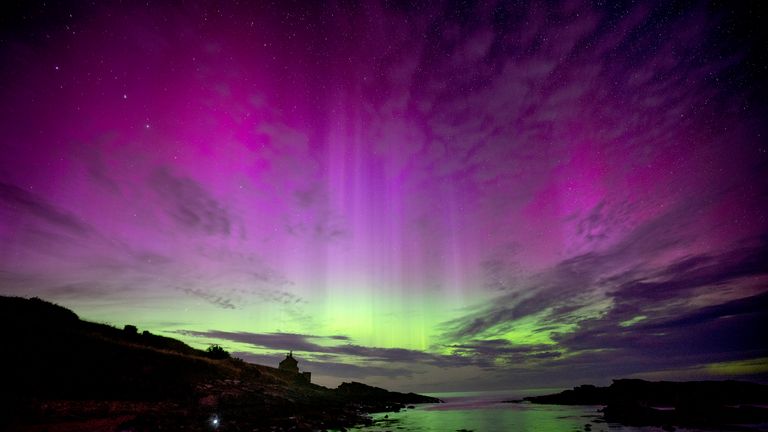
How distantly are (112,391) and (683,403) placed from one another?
6952 centimetres

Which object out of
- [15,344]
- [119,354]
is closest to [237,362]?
[119,354]

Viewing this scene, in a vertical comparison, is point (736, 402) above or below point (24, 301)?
below

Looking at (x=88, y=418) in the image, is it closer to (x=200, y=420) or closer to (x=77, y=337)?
(x=200, y=420)

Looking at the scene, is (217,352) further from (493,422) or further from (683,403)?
(683,403)

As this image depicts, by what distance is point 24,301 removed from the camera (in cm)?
4778

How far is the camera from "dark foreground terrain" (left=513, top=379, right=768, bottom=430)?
37.8 m

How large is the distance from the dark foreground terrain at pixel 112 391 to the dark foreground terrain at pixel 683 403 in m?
38.3

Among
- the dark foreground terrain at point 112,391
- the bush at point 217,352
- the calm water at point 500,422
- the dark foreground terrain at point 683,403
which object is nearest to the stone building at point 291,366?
the bush at point 217,352

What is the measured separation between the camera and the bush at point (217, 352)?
68.1 meters

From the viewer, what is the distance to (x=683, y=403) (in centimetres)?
4584

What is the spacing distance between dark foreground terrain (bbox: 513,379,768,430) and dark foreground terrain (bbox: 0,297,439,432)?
1506 inches

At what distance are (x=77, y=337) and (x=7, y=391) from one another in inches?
543

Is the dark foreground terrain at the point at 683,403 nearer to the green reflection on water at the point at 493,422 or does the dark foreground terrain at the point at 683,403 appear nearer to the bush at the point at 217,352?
the green reflection on water at the point at 493,422

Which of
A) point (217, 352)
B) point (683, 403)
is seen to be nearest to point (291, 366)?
point (217, 352)
